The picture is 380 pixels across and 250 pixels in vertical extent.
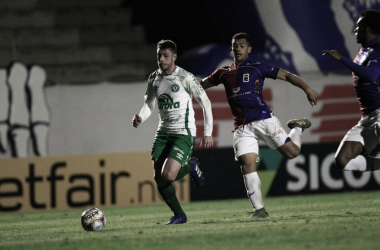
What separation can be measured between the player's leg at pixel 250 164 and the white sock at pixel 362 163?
0.91m

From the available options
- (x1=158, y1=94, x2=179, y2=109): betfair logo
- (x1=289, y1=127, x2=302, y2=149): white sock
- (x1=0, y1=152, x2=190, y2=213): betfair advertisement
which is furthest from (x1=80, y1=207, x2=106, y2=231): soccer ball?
(x1=0, y1=152, x2=190, y2=213): betfair advertisement

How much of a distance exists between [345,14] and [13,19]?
6.34 meters

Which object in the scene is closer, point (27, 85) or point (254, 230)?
point (254, 230)

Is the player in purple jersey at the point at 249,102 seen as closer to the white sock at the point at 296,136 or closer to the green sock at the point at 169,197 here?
the white sock at the point at 296,136

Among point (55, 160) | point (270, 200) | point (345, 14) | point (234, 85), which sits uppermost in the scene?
point (345, 14)

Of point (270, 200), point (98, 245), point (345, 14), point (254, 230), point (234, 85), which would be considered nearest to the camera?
point (98, 245)

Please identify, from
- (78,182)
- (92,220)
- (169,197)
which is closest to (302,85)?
(169,197)

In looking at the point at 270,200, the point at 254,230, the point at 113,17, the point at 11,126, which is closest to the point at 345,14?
the point at 270,200

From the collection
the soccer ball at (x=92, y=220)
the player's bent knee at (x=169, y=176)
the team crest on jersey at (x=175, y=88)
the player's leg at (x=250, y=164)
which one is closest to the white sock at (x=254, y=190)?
the player's leg at (x=250, y=164)

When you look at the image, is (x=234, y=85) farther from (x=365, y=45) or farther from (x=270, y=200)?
(x=270, y=200)

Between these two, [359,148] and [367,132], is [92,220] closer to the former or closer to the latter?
[359,148]

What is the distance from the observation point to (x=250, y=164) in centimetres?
719

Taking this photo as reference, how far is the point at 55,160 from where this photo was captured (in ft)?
35.6

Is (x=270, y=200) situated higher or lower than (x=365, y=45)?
lower
